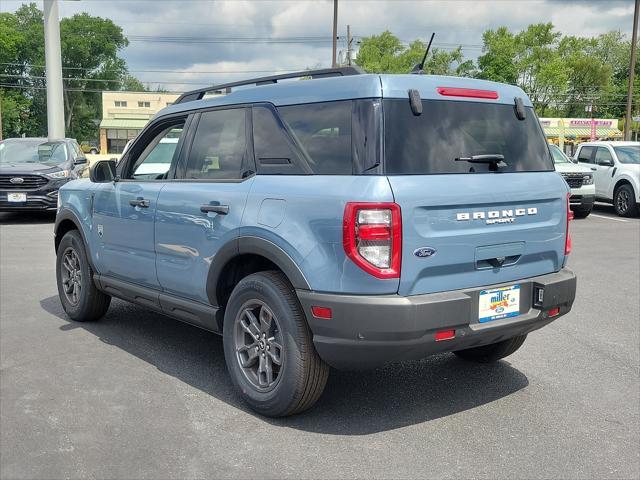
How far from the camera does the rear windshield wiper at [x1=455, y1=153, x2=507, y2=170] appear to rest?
3.73 m

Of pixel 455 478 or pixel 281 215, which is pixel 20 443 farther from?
pixel 455 478

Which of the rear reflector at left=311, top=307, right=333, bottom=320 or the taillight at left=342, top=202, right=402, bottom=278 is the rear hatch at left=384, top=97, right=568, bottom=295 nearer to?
the taillight at left=342, top=202, right=402, bottom=278

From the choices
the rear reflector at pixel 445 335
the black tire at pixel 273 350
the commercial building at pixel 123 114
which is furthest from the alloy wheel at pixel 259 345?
the commercial building at pixel 123 114

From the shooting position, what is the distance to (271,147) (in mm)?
4016

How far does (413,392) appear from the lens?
14.2 feet

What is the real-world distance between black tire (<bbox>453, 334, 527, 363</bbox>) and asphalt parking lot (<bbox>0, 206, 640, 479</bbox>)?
0.09 metres

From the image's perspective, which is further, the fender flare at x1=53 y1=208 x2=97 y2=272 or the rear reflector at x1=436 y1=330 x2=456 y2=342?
the fender flare at x1=53 y1=208 x2=97 y2=272

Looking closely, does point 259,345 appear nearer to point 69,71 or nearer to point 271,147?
point 271,147

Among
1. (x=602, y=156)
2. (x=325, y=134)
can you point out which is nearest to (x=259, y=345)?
(x=325, y=134)

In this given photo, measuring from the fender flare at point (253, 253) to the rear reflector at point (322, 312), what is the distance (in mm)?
121

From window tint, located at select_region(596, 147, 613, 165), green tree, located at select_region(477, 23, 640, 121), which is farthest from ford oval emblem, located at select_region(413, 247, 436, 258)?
green tree, located at select_region(477, 23, 640, 121)

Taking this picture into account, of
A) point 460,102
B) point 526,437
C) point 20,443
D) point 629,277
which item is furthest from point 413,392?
point 629,277

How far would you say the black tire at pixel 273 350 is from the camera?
3.67 m

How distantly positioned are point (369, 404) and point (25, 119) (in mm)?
93619
